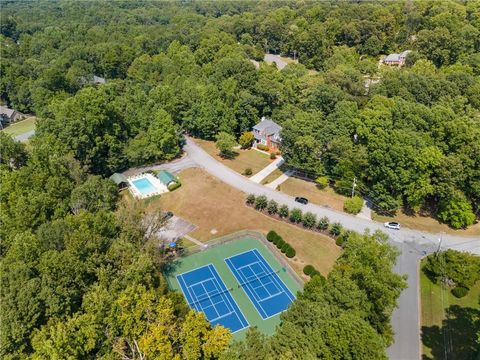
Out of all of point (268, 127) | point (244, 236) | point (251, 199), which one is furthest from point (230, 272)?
point (268, 127)

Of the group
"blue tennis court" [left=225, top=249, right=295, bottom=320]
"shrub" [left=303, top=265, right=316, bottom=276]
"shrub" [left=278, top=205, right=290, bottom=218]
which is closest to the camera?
"blue tennis court" [left=225, top=249, right=295, bottom=320]

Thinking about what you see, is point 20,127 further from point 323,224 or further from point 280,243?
point 323,224

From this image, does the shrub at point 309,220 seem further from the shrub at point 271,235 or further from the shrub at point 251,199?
the shrub at point 251,199

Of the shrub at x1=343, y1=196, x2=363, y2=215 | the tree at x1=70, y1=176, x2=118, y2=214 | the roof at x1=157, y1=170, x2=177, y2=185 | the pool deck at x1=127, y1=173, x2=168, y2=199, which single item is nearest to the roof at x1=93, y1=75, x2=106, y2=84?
the pool deck at x1=127, y1=173, x2=168, y2=199

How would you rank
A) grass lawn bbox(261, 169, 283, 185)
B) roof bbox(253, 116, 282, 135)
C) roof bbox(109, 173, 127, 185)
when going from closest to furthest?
roof bbox(109, 173, 127, 185) → grass lawn bbox(261, 169, 283, 185) → roof bbox(253, 116, 282, 135)

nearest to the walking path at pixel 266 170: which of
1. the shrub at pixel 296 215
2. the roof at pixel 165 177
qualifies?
the shrub at pixel 296 215

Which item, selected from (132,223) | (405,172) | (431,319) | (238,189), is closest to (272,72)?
(238,189)

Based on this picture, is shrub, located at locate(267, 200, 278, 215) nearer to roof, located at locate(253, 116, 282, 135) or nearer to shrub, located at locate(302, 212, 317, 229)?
shrub, located at locate(302, 212, 317, 229)
